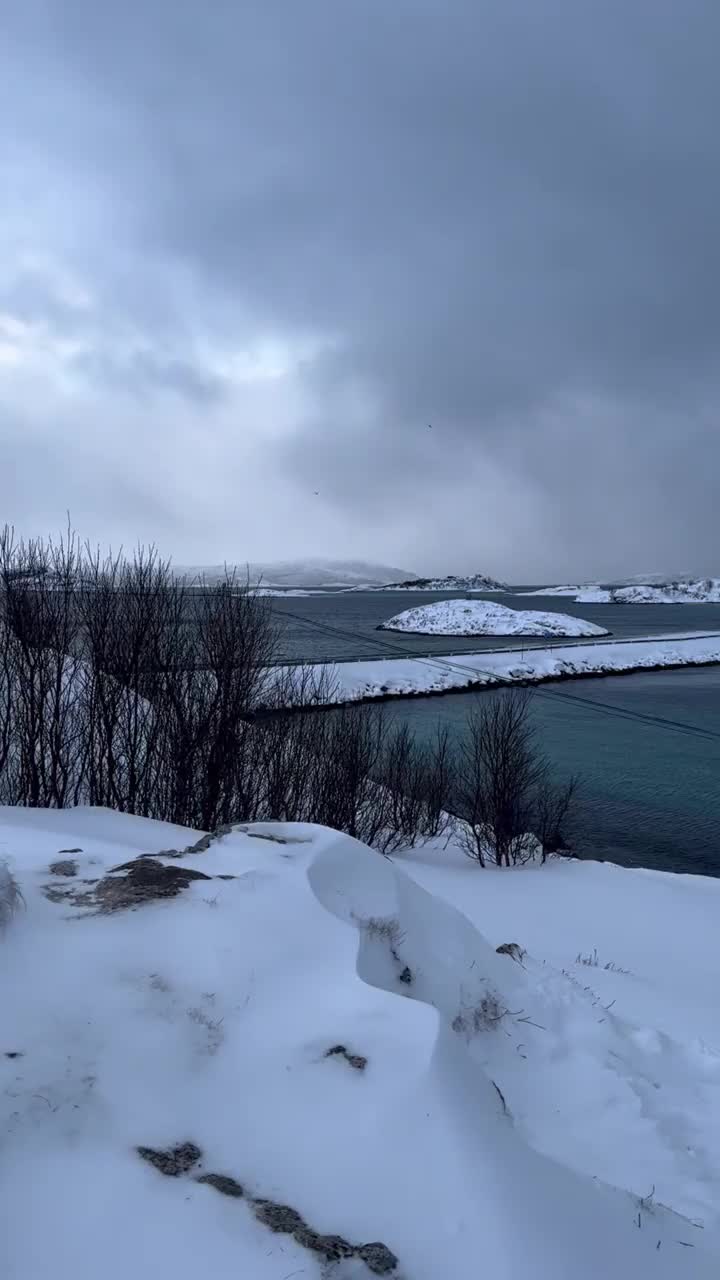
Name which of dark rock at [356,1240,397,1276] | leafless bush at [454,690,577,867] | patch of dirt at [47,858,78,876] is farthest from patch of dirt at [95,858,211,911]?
leafless bush at [454,690,577,867]

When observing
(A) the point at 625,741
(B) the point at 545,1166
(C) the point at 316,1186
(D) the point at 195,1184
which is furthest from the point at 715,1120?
(A) the point at 625,741

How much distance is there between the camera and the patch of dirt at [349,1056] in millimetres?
3645

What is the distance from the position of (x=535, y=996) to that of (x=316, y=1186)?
318 cm

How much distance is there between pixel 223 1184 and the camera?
9.86ft

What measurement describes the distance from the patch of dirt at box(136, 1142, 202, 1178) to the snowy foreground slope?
13mm

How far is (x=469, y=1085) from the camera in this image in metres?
3.74

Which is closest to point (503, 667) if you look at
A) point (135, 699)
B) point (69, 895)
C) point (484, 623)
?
point (484, 623)

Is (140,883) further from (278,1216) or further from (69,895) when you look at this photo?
(278,1216)

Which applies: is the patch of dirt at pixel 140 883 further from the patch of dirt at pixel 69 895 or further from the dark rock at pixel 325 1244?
the dark rock at pixel 325 1244

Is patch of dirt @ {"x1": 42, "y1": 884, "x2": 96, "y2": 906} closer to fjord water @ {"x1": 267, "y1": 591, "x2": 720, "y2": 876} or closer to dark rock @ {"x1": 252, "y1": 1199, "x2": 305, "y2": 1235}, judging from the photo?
dark rock @ {"x1": 252, "y1": 1199, "x2": 305, "y2": 1235}

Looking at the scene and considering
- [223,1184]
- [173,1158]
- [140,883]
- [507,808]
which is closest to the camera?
[223,1184]

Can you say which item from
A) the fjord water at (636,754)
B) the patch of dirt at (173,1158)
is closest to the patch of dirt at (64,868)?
the patch of dirt at (173,1158)

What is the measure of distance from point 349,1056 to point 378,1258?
39.1 inches

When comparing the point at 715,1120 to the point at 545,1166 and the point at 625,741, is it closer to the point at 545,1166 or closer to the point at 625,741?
the point at 545,1166
